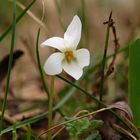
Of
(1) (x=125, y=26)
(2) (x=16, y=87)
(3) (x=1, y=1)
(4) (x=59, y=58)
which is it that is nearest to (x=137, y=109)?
(4) (x=59, y=58)

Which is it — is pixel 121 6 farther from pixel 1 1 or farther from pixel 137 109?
pixel 137 109

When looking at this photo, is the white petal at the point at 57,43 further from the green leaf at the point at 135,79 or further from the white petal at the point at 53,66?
the green leaf at the point at 135,79

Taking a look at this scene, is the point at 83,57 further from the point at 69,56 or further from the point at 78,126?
the point at 78,126

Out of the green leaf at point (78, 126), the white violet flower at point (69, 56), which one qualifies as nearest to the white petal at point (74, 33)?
the white violet flower at point (69, 56)

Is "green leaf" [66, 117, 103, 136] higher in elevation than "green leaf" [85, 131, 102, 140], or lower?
higher

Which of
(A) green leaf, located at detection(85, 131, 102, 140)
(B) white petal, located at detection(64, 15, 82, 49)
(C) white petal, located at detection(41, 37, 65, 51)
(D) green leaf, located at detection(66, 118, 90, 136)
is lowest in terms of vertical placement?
(A) green leaf, located at detection(85, 131, 102, 140)

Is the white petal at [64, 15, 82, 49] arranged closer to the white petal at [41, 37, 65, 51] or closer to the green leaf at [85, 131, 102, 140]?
the white petal at [41, 37, 65, 51]

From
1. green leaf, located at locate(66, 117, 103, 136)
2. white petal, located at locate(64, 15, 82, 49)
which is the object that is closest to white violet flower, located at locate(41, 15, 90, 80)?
white petal, located at locate(64, 15, 82, 49)
